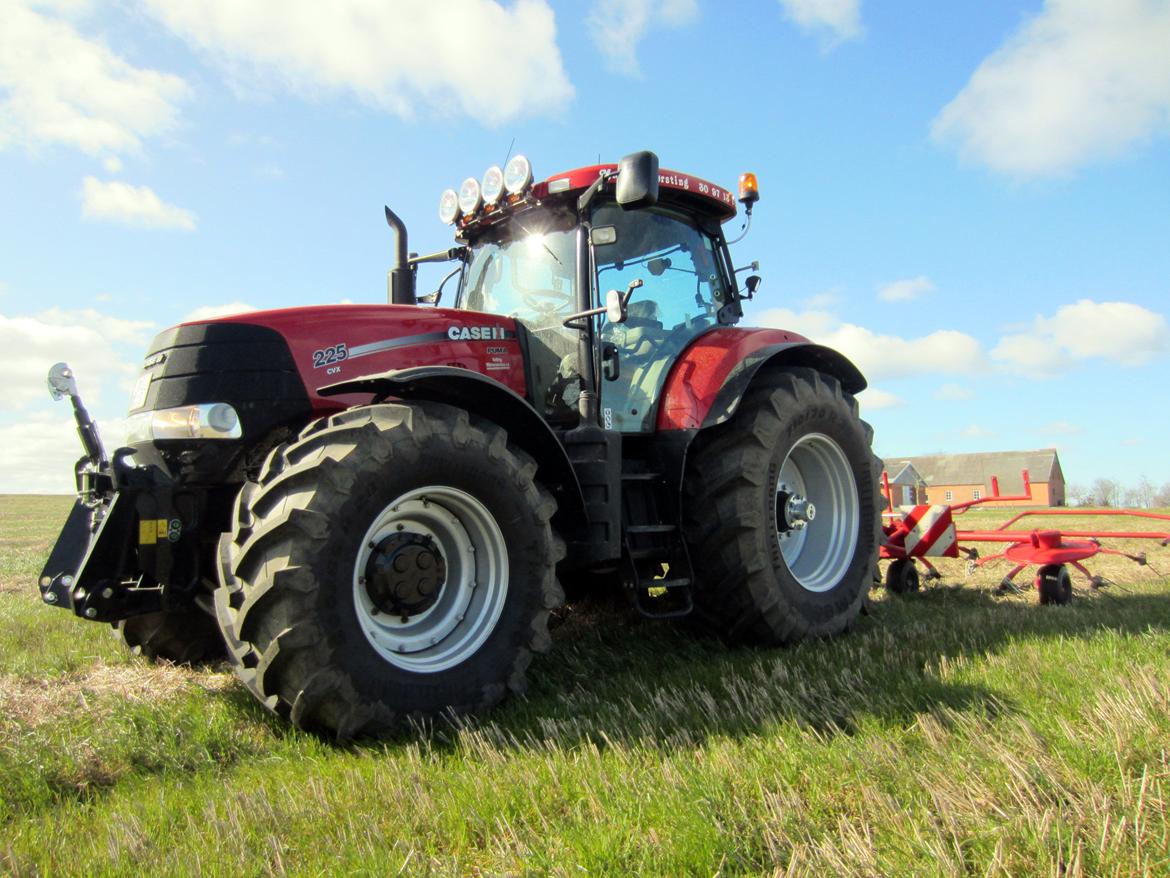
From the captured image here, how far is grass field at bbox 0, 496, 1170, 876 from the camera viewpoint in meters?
2.05

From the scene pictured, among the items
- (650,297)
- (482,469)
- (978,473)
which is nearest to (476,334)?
(482,469)

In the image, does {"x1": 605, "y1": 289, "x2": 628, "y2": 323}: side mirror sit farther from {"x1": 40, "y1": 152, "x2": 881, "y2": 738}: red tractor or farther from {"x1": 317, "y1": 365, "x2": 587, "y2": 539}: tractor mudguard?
{"x1": 317, "y1": 365, "x2": 587, "y2": 539}: tractor mudguard

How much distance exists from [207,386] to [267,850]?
2.00 m

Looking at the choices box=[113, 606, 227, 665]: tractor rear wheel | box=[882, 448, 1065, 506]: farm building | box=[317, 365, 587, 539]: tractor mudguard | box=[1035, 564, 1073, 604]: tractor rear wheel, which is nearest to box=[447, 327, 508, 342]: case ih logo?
box=[317, 365, 587, 539]: tractor mudguard

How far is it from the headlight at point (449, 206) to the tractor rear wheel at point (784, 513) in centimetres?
188

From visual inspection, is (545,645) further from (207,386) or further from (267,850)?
(207,386)

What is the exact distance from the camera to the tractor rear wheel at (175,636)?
14.0 ft

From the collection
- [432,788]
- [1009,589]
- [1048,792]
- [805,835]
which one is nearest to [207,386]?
[432,788]

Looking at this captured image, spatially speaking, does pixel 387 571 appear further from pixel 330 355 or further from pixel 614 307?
pixel 614 307

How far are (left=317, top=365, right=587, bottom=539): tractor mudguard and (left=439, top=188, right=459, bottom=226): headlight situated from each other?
153cm

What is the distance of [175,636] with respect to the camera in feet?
14.1

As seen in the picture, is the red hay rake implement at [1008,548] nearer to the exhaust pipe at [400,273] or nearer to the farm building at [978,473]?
the exhaust pipe at [400,273]

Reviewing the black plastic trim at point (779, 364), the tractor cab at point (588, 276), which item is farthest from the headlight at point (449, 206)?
the black plastic trim at point (779, 364)

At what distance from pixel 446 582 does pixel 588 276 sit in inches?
74.2
